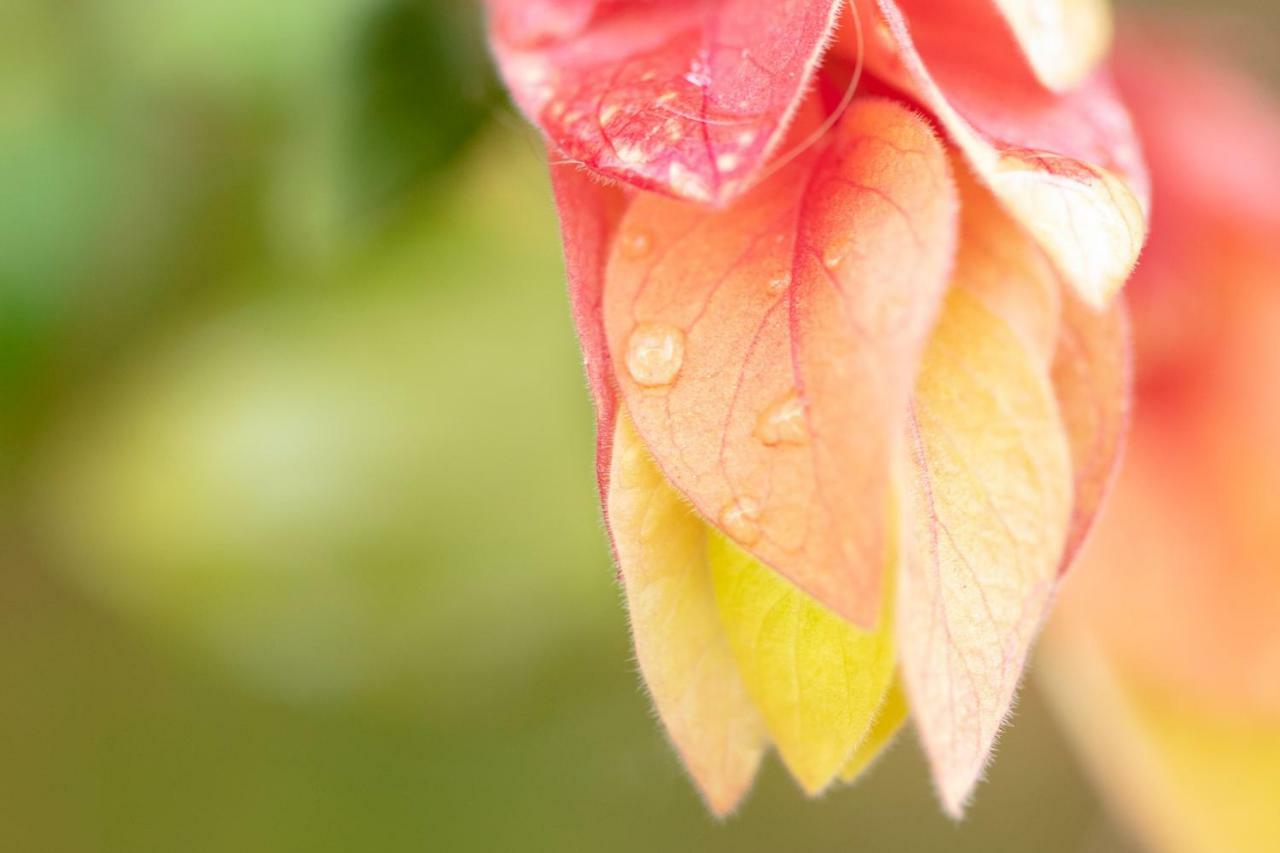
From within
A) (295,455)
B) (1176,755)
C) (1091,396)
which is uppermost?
(1091,396)

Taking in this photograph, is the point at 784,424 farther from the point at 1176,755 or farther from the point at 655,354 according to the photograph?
the point at 1176,755

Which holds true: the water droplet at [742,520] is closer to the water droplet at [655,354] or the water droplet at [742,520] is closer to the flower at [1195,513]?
the water droplet at [655,354]

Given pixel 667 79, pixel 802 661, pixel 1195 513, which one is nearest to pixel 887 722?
pixel 802 661

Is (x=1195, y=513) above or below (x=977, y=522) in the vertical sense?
below

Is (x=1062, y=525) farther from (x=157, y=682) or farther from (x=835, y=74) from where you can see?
(x=157, y=682)

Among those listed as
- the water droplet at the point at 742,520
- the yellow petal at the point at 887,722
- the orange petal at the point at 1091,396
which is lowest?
the yellow petal at the point at 887,722

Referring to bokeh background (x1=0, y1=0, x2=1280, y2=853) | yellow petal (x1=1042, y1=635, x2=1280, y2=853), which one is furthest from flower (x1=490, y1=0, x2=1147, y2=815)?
yellow petal (x1=1042, y1=635, x2=1280, y2=853)

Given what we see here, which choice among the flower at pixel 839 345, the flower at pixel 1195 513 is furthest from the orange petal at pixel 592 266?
the flower at pixel 1195 513
